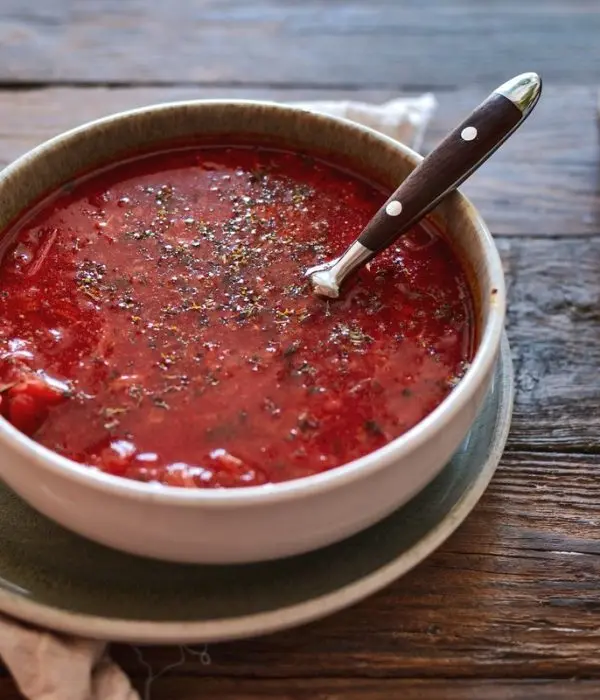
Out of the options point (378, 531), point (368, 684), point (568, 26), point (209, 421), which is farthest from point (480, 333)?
point (568, 26)

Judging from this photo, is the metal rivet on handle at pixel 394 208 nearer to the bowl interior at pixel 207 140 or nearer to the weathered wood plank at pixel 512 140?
the bowl interior at pixel 207 140

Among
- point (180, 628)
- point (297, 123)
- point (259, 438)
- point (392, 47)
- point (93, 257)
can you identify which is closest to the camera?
point (180, 628)

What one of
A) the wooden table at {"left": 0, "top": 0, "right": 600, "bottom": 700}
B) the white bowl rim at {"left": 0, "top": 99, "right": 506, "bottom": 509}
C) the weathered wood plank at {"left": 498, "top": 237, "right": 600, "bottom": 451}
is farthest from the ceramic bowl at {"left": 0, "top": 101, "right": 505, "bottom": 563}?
the weathered wood plank at {"left": 498, "top": 237, "right": 600, "bottom": 451}

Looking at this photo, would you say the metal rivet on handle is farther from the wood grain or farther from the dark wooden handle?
the wood grain

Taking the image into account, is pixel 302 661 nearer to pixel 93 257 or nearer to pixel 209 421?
pixel 209 421

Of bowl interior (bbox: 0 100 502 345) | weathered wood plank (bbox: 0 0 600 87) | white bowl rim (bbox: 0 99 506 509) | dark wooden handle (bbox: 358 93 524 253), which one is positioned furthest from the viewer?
weathered wood plank (bbox: 0 0 600 87)
